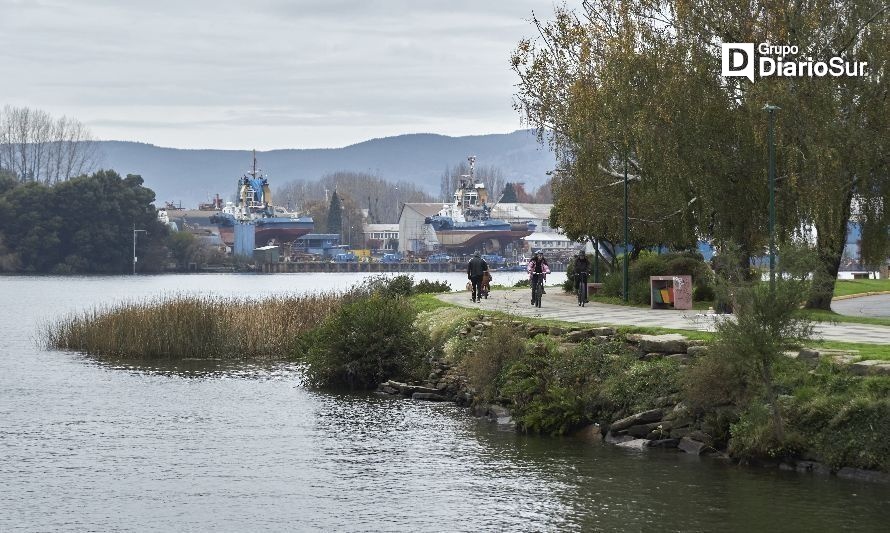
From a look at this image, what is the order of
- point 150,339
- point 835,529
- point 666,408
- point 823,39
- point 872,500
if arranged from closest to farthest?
point 835,529 < point 872,500 < point 666,408 < point 823,39 < point 150,339

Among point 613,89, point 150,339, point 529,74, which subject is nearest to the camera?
point 613,89

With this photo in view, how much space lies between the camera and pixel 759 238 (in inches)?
1598

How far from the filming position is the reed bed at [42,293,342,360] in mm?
45969

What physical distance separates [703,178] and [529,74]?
1366 centimetres

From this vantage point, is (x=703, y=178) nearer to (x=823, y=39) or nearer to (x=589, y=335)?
(x=823, y=39)

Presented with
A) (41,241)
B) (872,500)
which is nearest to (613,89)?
(872,500)

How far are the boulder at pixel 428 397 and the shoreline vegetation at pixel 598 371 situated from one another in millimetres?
68

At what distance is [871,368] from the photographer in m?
23.9

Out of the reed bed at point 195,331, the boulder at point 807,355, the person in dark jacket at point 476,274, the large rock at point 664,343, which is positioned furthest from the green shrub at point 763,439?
the reed bed at point 195,331

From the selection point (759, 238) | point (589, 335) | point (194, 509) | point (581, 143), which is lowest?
point (194, 509)

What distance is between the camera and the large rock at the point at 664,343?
28156 millimetres

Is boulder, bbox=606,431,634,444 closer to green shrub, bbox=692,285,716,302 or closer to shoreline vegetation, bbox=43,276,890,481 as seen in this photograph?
shoreline vegetation, bbox=43,276,890,481

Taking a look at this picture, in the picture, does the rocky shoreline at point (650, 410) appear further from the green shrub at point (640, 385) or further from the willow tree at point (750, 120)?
the willow tree at point (750, 120)

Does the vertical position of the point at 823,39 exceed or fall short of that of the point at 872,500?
it exceeds it
